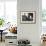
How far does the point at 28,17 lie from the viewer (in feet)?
17.6

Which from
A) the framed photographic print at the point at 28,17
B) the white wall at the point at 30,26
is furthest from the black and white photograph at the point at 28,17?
Result: the white wall at the point at 30,26

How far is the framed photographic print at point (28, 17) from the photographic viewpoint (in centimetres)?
532

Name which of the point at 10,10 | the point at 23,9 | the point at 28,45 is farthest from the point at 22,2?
the point at 10,10

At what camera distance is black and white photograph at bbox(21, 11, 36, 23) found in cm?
532

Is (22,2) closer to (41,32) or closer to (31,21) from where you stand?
(31,21)

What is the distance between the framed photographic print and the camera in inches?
209

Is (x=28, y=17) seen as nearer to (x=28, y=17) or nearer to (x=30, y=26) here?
(x=28, y=17)

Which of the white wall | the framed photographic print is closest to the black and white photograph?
the framed photographic print

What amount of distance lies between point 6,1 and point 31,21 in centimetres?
257

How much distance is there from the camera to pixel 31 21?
5328mm

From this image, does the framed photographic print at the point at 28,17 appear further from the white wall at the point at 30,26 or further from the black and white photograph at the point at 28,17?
the white wall at the point at 30,26

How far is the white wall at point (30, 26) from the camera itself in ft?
17.4

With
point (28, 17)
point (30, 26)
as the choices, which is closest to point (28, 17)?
point (28, 17)

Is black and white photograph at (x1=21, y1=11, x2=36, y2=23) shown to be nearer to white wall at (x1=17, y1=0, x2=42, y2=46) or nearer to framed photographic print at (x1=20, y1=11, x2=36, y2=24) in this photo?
framed photographic print at (x1=20, y1=11, x2=36, y2=24)
